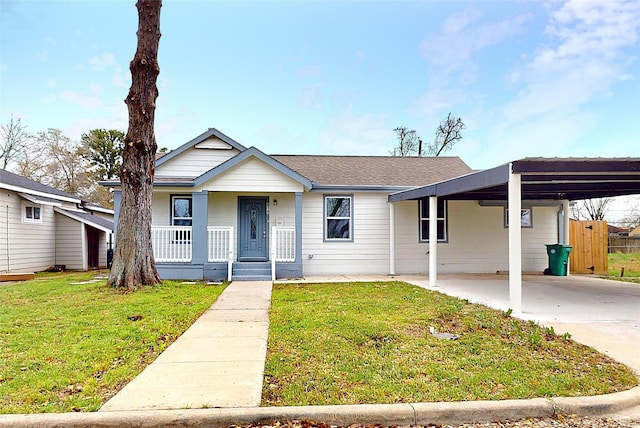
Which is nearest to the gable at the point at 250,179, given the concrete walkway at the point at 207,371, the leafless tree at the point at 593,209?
the concrete walkway at the point at 207,371

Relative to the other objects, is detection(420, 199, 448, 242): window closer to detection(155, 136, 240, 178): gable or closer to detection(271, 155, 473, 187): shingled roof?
detection(271, 155, 473, 187): shingled roof

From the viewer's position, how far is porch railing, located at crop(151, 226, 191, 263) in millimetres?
11203

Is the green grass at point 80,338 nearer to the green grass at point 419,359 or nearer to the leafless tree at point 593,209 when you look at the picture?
the green grass at point 419,359

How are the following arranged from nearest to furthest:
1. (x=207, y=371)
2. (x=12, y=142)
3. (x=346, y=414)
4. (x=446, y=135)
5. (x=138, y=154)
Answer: (x=346, y=414)
(x=207, y=371)
(x=138, y=154)
(x=12, y=142)
(x=446, y=135)

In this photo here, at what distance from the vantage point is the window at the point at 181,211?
12.2m

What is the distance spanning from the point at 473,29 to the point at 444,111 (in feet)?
54.3

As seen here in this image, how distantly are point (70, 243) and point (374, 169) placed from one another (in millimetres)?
12551

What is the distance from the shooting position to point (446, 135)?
32.8 metres

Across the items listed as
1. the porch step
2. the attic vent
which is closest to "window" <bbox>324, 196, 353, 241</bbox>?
the porch step

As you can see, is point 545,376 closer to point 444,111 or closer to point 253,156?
point 253,156

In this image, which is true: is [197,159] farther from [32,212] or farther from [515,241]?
[515,241]

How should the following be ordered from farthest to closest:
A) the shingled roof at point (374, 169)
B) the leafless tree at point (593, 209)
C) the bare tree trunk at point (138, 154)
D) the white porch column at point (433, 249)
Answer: the leafless tree at point (593, 209)
the shingled roof at point (374, 169)
the white porch column at point (433, 249)
the bare tree trunk at point (138, 154)

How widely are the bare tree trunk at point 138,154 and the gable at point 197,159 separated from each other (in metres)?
3.25

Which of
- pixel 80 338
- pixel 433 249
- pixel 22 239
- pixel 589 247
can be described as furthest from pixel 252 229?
pixel 589 247
